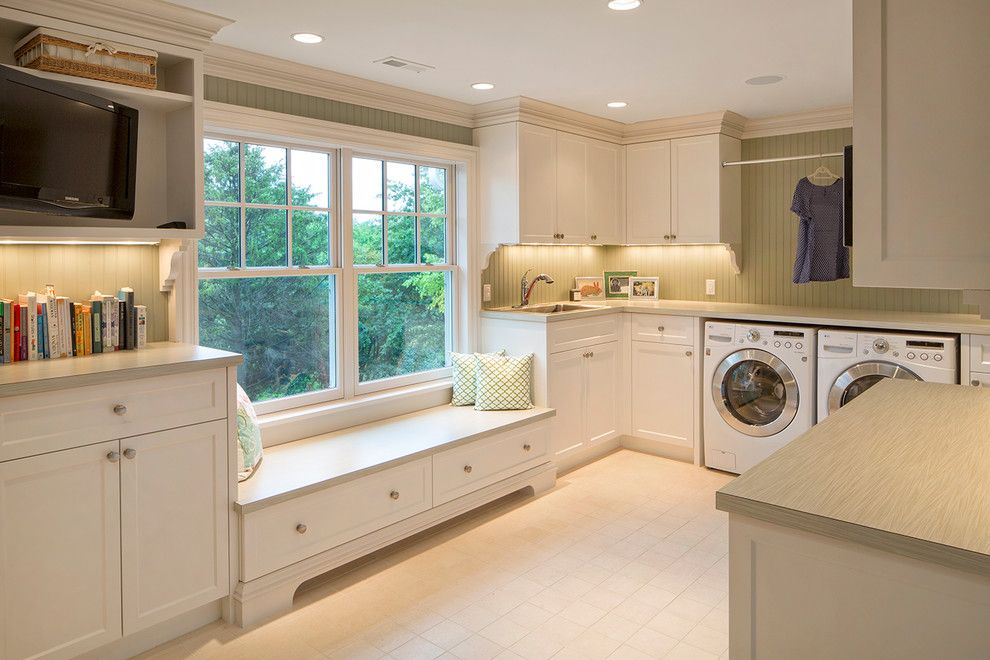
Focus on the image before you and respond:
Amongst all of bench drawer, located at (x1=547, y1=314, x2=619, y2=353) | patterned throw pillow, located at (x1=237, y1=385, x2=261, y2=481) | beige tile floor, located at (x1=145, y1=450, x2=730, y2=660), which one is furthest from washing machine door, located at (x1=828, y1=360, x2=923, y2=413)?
patterned throw pillow, located at (x1=237, y1=385, x2=261, y2=481)

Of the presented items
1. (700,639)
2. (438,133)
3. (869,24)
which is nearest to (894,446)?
(869,24)

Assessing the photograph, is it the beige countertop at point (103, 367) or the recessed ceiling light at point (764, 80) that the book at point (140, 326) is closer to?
the beige countertop at point (103, 367)

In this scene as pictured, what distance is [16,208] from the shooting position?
7.58 ft

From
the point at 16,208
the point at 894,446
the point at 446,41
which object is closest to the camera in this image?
the point at 894,446

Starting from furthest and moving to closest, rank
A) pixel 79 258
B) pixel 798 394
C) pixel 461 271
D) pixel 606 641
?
pixel 461 271 → pixel 798 394 → pixel 79 258 → pixel 606 641

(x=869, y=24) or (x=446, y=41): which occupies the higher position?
(x=446, y=41)

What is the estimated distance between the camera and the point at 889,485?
1539 mm

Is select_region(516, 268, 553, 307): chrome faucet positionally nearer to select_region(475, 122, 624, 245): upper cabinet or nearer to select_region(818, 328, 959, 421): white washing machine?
select_region(475, 122, 624, 245): upper cabinet

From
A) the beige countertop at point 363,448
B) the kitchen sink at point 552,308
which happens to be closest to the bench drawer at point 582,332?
the kitchen sink at point 552,308

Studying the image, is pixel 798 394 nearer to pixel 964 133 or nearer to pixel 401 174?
pixel 401 174

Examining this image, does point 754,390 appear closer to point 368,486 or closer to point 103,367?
point 368,486

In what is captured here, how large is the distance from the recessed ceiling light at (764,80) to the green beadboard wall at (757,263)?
996 millimetres

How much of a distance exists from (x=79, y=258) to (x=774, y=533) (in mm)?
2727

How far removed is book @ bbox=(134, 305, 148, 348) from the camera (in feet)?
9.37
